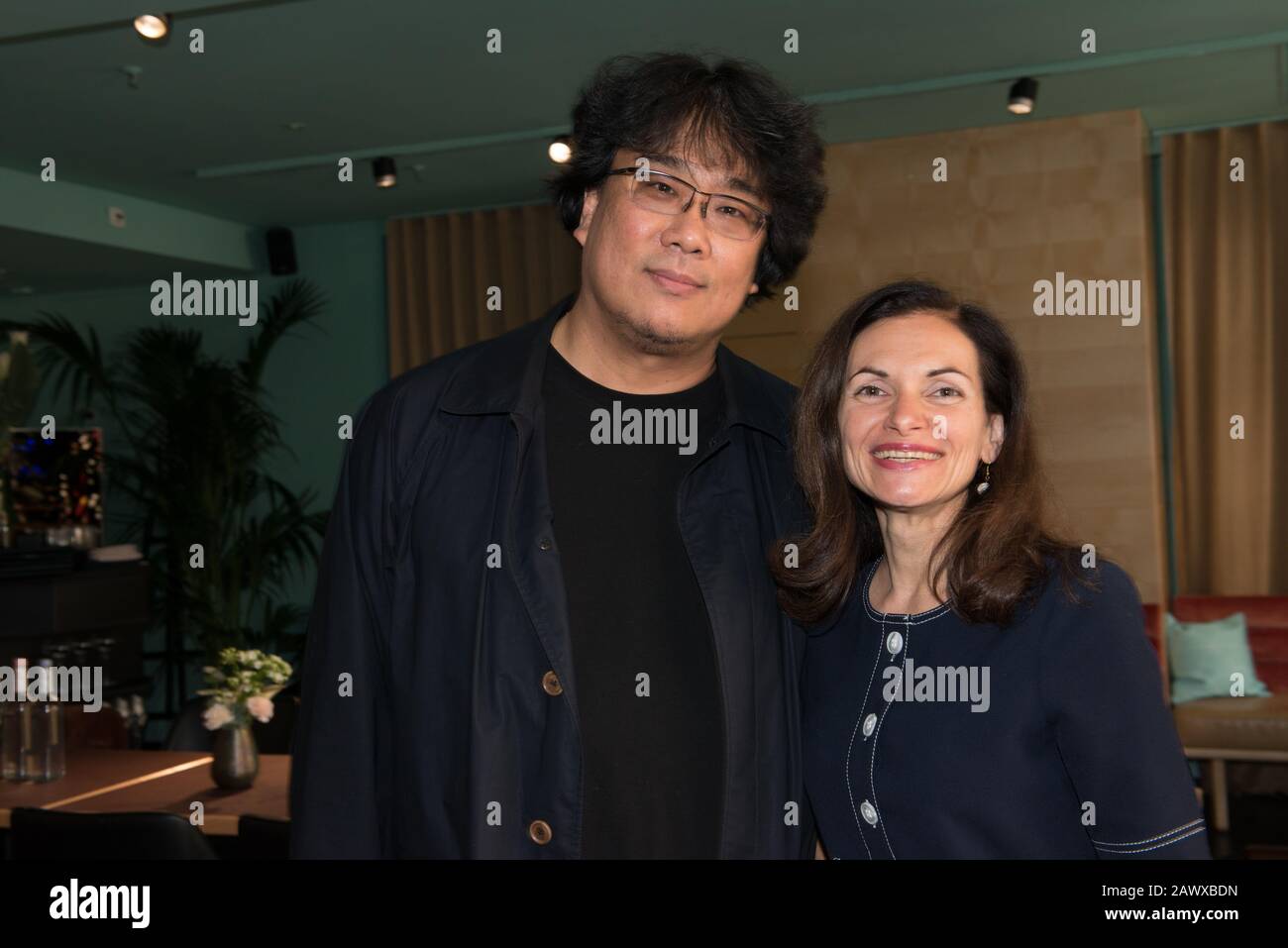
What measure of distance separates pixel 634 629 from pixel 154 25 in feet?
11.3

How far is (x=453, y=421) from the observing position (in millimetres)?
1769

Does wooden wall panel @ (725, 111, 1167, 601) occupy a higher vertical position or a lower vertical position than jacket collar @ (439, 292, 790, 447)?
higher

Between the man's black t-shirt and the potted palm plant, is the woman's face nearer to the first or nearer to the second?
the man's black t-shirt

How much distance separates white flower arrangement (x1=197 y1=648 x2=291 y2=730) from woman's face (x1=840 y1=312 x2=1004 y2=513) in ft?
6.93

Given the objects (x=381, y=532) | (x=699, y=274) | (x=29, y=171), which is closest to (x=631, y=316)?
(x=699, y=274)

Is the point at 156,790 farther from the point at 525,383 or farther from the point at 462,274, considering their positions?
the point at 462,274

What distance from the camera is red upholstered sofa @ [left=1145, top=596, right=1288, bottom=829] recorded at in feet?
17.2

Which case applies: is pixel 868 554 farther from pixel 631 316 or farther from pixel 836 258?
pixel 836 258

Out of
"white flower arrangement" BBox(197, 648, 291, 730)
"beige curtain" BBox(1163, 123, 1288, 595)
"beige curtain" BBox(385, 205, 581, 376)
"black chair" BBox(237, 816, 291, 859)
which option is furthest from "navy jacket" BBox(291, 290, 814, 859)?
"beige curtain" BBox(385, 205, 581, 376)

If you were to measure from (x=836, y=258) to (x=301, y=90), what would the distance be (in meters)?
2.70

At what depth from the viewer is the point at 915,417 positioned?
1648 mm

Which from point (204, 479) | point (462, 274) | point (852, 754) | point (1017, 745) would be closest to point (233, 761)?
point (852, 754)

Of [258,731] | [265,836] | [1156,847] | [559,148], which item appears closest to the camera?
[1156,847]

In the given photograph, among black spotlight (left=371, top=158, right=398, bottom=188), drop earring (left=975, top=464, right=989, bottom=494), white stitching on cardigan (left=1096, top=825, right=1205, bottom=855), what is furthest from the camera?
black spotlight (left=371, top=158, right=398, bottom=188)
